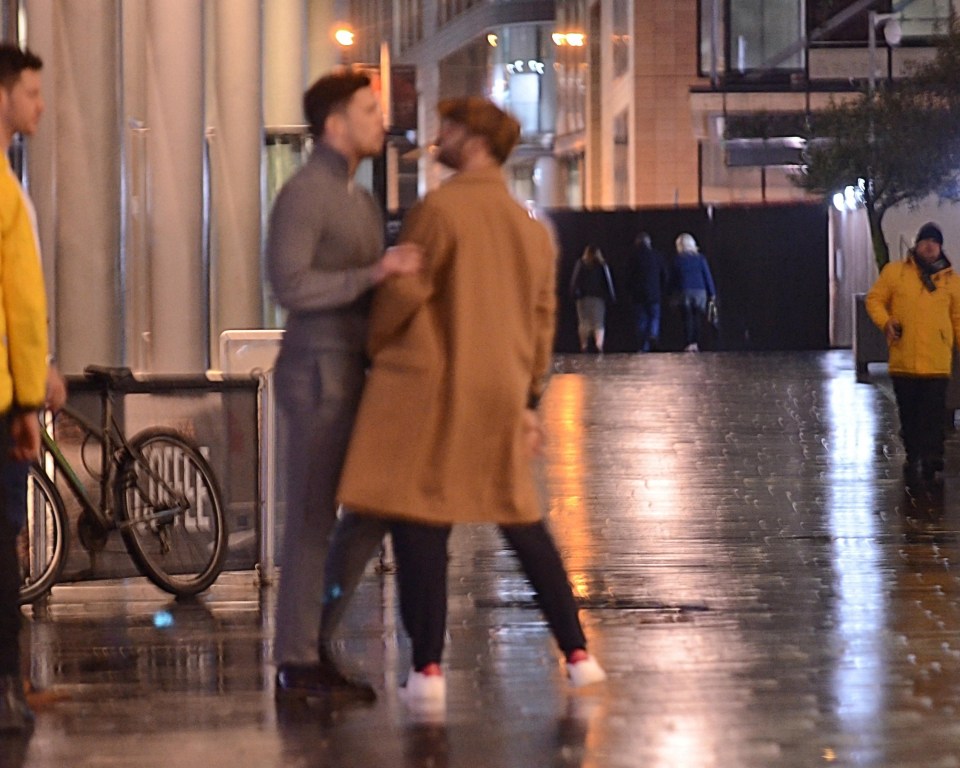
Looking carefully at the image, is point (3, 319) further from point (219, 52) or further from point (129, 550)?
point (219, 52)

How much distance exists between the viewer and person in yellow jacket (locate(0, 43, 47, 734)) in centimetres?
560

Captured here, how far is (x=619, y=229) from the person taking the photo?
35156 mm

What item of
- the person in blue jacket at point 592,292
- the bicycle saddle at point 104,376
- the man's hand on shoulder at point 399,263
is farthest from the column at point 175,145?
the person in blue jacket at point 592,292

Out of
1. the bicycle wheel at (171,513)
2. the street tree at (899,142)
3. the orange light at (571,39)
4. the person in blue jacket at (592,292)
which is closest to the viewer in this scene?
the bicycle wheel at (171,513)

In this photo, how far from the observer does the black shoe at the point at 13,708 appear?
5617 mm

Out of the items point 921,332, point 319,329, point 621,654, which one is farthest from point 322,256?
point 921,332

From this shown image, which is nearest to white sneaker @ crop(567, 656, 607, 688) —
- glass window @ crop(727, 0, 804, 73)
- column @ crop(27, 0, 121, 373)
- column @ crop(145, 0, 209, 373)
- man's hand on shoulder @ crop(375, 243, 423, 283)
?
man's hand on shoulder @ crop(375, 243, 423, 283)

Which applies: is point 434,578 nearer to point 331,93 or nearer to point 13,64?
point 331,93

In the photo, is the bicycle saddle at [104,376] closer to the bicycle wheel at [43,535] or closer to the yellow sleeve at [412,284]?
the bicycle wheel at [43,535]

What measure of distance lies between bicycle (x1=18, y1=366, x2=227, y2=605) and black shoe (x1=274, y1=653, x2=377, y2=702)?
2124mm

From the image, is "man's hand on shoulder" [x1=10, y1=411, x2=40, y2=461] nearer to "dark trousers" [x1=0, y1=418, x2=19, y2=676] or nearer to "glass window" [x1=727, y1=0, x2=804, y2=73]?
"dark trousers" [x1=0, y1=418, x2=19, y2=676]

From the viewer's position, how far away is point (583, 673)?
614 centimetres

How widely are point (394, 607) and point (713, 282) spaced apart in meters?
26.5

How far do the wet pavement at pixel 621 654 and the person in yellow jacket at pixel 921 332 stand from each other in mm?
788
